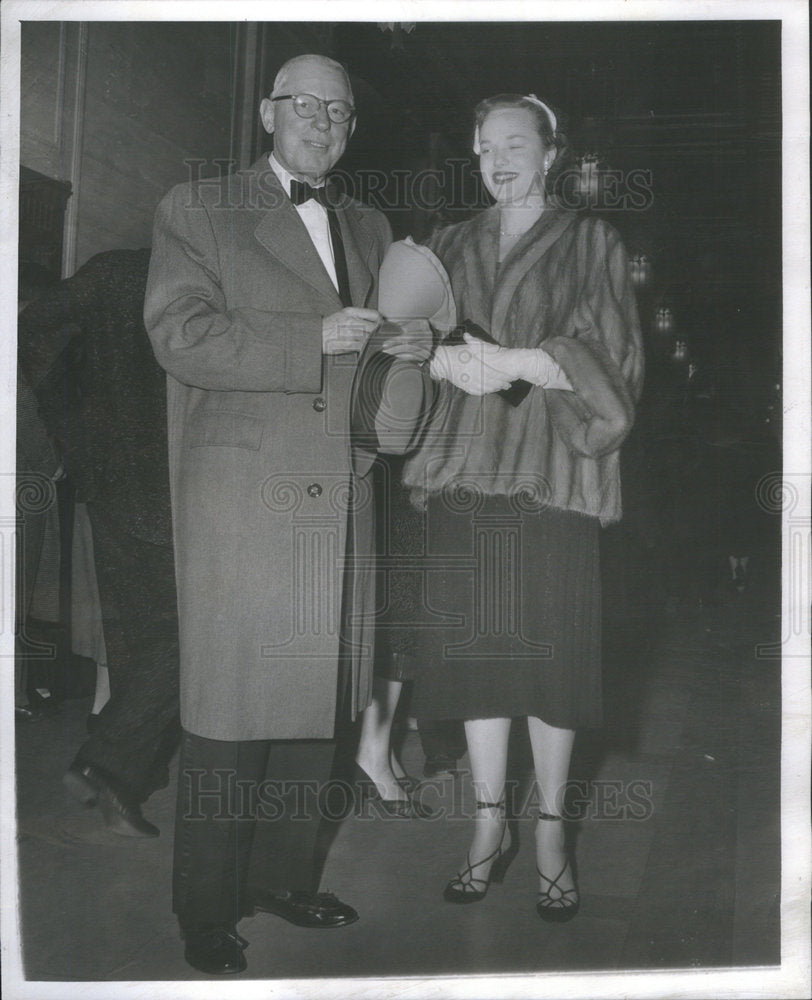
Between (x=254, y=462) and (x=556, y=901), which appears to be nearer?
(x=254, y=462)

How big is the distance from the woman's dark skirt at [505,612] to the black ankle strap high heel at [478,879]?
1.14 feet

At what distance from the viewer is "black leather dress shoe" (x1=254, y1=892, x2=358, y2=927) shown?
2.52 metres

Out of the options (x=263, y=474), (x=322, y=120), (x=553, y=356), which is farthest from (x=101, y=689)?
(x=322, y=120)

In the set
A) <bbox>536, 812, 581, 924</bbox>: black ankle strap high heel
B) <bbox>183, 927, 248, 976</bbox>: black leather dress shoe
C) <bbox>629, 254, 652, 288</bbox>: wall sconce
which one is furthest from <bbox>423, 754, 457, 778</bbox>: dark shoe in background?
<bbox>629, 254, 652, 288</bbox>: wall sconce

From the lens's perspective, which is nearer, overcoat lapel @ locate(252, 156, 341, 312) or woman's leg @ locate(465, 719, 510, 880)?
overcoat lapel @ locate(252, 156, 341, 312)

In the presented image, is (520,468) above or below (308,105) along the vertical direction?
below

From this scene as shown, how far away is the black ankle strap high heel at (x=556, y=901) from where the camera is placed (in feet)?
8.34

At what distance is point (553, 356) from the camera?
2.50 metres

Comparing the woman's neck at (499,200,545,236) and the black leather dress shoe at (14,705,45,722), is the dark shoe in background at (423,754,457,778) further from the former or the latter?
the woman's neck at (499,200,545,236)

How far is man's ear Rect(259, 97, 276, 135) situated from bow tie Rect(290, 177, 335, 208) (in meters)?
0.15

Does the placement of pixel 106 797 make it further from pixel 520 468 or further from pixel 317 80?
pixel 317 80

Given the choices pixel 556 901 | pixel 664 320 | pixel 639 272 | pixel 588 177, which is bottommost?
pixel 556 901

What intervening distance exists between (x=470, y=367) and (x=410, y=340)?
17 cm

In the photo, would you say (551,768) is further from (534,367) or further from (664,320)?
(664,320)
